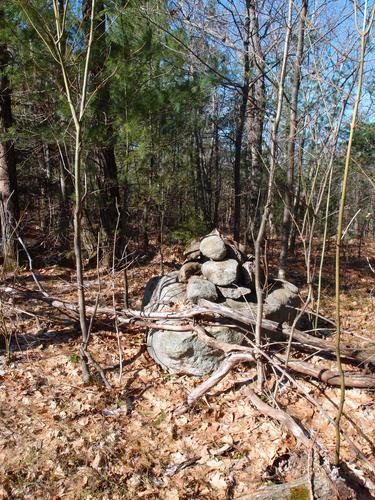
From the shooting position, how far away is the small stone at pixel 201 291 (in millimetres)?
4621

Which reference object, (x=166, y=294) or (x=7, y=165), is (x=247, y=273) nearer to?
(x=166, y=294)

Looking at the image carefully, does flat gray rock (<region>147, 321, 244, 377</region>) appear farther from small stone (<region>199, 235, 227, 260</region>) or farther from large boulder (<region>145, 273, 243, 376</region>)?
small stone (<region>199, 235, 227, 260</region>)

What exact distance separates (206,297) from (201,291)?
9 centimetres

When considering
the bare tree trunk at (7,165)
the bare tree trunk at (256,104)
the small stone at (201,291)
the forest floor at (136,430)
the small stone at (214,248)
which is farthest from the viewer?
the bare tree trunk at (7,165)

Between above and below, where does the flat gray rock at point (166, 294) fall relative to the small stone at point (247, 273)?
below

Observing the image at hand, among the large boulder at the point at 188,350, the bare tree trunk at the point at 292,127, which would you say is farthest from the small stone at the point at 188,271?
the bare tree trunk at the point at 292,127

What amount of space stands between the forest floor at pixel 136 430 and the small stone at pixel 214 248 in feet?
4.60

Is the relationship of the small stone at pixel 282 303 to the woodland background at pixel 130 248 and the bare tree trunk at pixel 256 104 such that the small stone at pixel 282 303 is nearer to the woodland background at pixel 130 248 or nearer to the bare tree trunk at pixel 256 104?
the woodland background at pixel 130 248

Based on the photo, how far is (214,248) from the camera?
491 centimetres

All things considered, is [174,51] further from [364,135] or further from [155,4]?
[364,135]

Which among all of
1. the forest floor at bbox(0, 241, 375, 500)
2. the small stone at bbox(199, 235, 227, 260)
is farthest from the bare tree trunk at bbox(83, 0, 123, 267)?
the forest floor at bbox(0, 241, 375, 500)

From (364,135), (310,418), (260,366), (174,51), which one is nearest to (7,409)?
(260,366)

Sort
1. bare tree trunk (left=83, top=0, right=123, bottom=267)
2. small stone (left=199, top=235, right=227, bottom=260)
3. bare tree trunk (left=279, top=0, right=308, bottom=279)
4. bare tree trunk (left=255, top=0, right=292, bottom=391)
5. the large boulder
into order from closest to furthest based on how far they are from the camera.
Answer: bare tree trunk (left=255, top=0, right=292, bottom=391) → the large boulder → small stone (left=199, top=235, right=227, bottom=260) → bare tree trunk (left=83, top=0, right=123, bottom=267) → bare tree trunk (left=279, top=0, right=308, bottom=279)

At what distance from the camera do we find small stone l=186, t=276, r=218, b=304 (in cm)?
462
